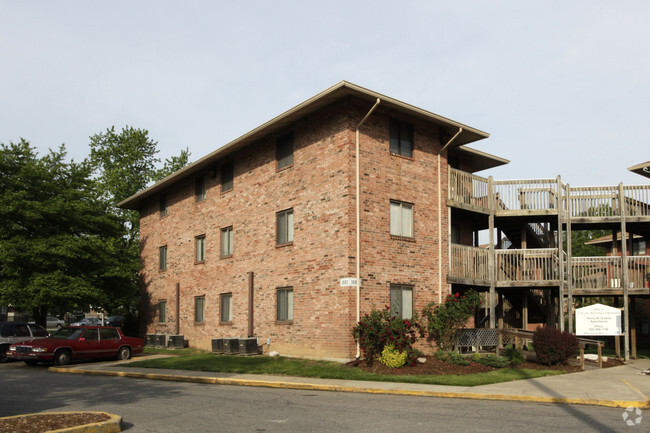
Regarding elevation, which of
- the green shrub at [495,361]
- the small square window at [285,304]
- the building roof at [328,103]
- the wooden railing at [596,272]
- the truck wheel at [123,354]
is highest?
the building roof at [328,103]

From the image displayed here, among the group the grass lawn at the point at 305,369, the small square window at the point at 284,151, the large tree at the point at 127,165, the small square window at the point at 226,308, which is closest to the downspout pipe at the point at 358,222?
the grass lawn at the point at 305,369

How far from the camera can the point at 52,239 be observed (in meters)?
29.5

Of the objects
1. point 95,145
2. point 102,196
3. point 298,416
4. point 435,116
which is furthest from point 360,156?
point 95,145

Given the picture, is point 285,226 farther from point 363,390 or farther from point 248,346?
point 363,390

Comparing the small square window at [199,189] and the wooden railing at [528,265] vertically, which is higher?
the small square window at [199,189]

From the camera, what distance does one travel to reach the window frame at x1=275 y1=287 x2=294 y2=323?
21970mm

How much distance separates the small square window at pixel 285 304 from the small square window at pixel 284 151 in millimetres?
4813

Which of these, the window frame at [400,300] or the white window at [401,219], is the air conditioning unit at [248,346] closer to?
the window frame at [400,300]

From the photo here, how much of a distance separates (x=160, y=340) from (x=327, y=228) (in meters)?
14.1

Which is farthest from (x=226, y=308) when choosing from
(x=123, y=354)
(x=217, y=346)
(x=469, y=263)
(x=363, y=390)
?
(x=363, y=390)

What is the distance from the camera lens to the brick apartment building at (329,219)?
19875 mm

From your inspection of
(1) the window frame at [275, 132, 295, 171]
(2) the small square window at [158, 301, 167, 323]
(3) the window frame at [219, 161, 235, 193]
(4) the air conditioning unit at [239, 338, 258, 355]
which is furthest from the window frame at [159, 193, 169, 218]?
(4) the air conditioning unit at [239, 338, 258, 355]

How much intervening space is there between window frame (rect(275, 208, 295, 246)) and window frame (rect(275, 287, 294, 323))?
1766mm

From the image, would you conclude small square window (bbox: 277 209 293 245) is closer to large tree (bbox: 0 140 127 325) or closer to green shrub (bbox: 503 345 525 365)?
green shrub (bbox: 503 345 525 365)
